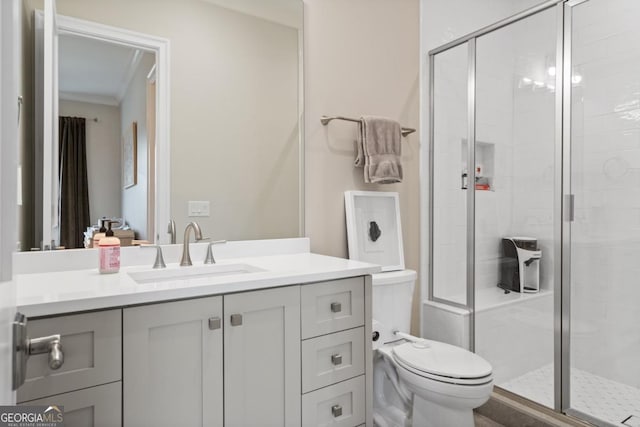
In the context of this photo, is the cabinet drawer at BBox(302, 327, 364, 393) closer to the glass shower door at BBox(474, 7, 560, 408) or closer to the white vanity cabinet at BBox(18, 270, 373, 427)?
the white vanity cabinet at BBox(18, 270, 373, 427)

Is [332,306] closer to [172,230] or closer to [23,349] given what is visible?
[172,230]

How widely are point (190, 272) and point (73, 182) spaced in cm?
54

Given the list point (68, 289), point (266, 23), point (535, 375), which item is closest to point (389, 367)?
point (535, 375)

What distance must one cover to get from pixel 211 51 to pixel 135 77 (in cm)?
36

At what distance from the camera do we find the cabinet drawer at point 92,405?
3.25 ft

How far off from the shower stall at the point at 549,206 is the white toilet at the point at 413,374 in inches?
20.0

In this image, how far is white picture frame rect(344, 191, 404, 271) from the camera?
2137 millimetres

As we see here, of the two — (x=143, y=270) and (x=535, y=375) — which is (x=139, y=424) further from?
(x=535, y=375)

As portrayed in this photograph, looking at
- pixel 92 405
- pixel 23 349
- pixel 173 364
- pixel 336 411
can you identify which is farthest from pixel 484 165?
pixel 23 349

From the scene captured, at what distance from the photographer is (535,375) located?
2.06m

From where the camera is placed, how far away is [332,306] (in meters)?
1.44

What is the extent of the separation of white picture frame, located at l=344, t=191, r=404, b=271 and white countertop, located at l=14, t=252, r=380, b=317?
508mm

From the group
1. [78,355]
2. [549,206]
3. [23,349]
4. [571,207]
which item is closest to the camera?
[23,349]

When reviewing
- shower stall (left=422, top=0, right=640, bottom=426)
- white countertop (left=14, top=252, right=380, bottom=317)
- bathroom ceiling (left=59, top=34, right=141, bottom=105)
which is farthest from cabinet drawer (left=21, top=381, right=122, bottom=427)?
shower stall (left=422, top=0, right=640, bottom=426)
